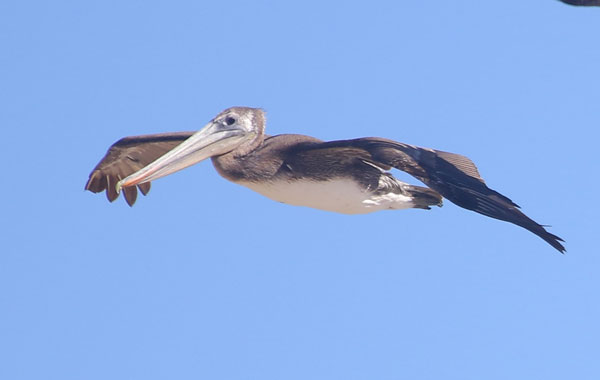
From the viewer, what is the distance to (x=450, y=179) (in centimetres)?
1080

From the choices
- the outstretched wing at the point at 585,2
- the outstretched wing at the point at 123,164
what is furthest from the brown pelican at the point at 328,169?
the outstretched wing at the point at 585,2

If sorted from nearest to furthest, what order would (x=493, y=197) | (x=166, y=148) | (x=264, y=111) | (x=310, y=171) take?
(x=493, y=197) < (x=310, y=171) < (x=264, y=111) < (x=166, y=148)

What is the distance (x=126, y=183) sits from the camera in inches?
475

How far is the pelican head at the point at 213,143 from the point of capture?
489 inches

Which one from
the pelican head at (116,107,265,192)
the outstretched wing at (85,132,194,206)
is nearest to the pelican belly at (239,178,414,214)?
the pelican head at (116,107,265,192)

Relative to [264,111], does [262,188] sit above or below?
below

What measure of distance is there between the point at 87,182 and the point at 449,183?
546 centimetres

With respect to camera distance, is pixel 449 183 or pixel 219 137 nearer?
pixel 449 183

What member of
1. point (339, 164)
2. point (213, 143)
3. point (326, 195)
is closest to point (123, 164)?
point (213, 143)

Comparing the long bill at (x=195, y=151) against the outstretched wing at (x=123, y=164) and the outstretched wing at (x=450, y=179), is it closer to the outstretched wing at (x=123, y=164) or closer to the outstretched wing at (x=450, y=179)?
the outstretched wing at (x=123, y=164)

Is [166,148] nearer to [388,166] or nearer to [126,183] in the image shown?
[126,183]

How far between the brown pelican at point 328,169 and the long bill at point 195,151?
0.4 inches

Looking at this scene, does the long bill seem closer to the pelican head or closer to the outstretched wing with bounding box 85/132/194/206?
the pelican head

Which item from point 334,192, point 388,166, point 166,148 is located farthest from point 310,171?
point 166,148
